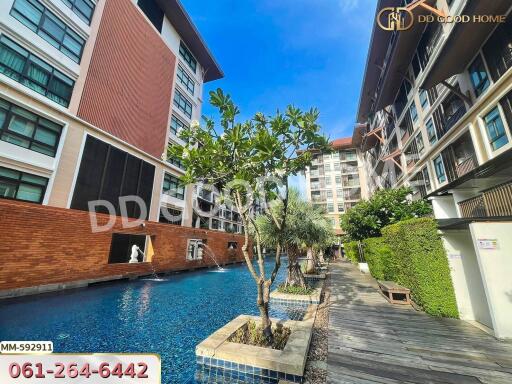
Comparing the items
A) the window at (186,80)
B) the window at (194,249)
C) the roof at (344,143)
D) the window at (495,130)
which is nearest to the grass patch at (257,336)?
the window at (495,130)

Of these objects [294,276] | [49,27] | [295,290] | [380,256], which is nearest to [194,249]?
[294,276]

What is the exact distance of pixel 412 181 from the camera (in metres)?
20.2

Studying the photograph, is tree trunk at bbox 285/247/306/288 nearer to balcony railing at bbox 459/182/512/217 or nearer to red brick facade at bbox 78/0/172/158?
balcony railing at bbox 459/182/512/217

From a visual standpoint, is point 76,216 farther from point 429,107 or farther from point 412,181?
point 412,181

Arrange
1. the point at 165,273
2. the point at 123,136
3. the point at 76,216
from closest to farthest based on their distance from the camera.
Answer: the point at 76,216
the point at 123,136
the point at 165,273

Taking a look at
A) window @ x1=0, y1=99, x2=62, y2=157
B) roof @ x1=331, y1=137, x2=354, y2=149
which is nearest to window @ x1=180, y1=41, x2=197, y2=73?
window @ x1=0, y1=99, x2=62, y2=157

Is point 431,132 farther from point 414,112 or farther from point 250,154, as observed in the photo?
point 250,154

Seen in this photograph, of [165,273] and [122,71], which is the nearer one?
[122,71]

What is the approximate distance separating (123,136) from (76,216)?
769cm

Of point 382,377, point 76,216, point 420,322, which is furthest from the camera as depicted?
point 76,216

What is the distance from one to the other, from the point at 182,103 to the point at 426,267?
27878 millimetres

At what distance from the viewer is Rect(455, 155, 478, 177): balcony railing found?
11875 mm

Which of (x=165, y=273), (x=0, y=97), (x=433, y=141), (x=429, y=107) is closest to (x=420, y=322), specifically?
(x=433, y=141)

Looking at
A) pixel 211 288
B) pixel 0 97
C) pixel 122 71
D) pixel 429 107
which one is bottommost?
pixel 211 288
